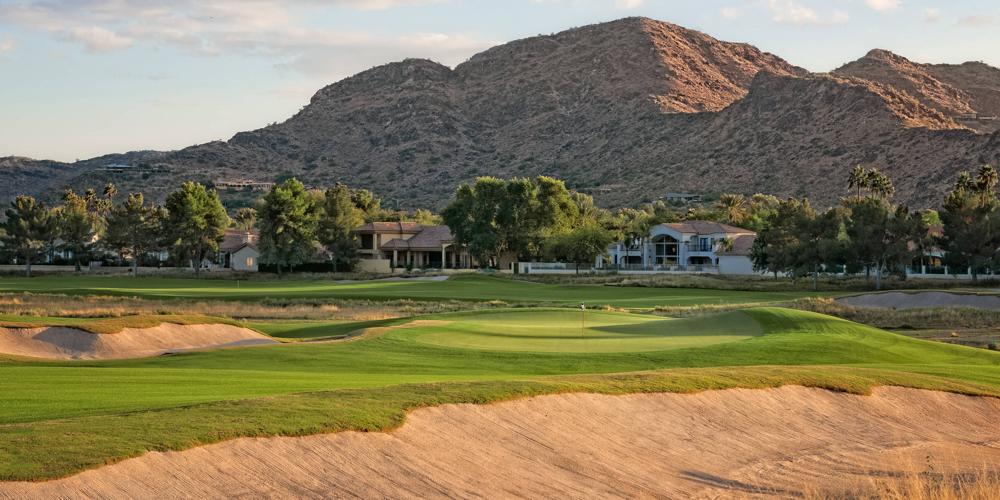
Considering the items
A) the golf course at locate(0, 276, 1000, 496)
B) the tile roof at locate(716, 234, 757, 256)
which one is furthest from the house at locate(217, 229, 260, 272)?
the golf course at locate(0, 276, 1000, 496)

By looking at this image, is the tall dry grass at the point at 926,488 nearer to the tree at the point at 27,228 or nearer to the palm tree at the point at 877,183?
the tree at the point at 27,228

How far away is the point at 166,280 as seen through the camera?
103250 millimetres

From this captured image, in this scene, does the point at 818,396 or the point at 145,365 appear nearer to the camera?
the point at 818,396

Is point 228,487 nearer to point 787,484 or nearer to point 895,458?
point 787,484

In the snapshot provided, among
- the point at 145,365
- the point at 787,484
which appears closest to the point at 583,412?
the point at 787,484

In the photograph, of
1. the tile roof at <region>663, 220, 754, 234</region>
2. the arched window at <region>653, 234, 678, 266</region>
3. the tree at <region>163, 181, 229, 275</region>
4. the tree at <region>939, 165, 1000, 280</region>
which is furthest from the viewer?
the arched window at <region>653, 234, 678, 266</region>

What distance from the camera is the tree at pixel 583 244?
4203 inches

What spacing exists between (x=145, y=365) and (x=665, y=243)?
103 metres

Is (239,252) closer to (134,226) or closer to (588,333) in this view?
(134,226)

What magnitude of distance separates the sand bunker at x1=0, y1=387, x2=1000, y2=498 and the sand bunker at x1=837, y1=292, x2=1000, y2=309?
139 ft

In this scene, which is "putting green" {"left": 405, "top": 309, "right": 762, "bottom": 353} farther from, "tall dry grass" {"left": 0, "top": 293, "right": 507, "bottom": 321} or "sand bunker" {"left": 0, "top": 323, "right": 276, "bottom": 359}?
"tall dry grass" {"left": 0, "top": 293, "right": 507, "bottom": 321}

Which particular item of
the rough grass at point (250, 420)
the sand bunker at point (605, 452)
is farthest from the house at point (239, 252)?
the sand bunker at point (605, 452)

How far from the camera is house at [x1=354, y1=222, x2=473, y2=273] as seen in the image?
126119 mm

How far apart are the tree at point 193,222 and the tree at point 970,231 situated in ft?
240
